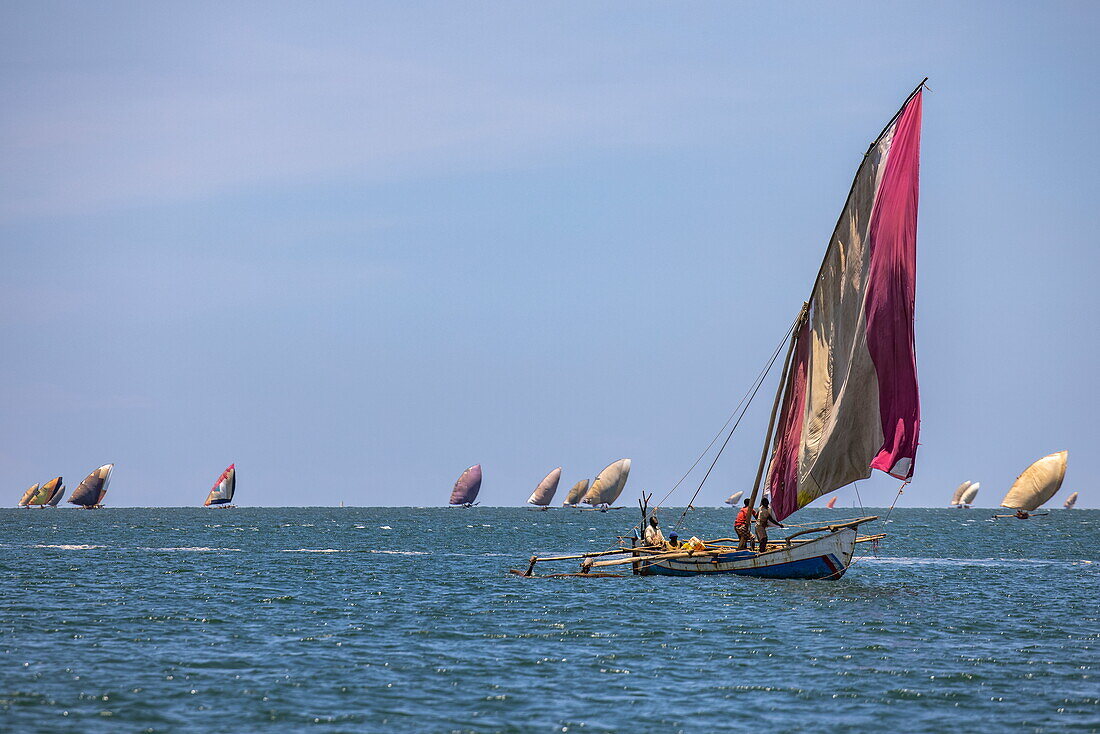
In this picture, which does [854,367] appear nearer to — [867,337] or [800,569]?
[867,337]

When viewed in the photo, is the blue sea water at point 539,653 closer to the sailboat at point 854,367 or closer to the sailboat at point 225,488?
the sailboat at point 854,367

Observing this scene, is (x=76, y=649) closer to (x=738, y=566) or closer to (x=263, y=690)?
(x=263, y=690)

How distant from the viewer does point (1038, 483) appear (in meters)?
132

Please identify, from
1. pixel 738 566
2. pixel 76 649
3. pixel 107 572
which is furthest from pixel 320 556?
pixel 76 649

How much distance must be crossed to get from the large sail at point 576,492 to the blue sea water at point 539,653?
14271cm

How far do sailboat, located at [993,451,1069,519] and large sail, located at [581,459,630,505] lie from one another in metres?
56.9

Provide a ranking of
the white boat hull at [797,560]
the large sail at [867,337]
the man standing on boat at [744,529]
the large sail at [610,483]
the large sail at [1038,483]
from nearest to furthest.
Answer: the large sail at [867,337], the white boat hull at [797,560], the man standing on boat at [744,529], the large sail at [1038,483], the large sail at [610,483]

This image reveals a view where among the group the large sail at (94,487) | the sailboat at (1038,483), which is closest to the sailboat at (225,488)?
the large sail at (94,487)

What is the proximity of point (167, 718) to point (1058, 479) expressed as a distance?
4951 inches

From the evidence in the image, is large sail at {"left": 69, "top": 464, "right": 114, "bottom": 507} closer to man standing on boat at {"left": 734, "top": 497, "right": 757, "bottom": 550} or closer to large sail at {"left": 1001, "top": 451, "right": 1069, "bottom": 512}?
large sail at {"left": 1001, "top": 451, "right": 1069, "bottom": 512}

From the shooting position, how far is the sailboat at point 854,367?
1438 inches

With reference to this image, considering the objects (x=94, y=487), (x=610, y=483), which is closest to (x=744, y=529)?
(x=610, y=483)

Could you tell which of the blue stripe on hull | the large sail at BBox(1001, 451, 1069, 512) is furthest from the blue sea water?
the large sail at BBox(1001, 451, 1069, 512)

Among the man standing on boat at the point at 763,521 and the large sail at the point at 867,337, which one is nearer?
the large sail at the point at 867,337
